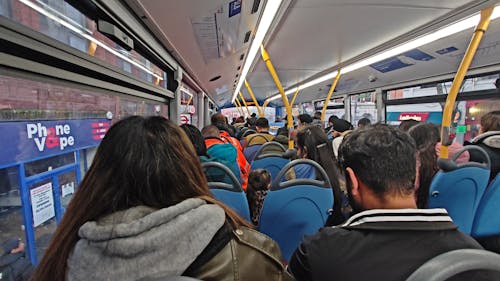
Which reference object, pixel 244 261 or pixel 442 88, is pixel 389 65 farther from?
pixel 244 261

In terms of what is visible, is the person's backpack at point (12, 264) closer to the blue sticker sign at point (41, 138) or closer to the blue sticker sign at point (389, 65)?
the blue sticker sign at point (41, 138)

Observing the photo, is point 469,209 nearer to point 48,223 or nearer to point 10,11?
point 48,223

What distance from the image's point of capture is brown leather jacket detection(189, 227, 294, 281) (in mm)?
675

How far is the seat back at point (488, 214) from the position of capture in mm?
2318

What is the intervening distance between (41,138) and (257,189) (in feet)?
4.72

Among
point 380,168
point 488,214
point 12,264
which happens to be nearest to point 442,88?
point 488,214

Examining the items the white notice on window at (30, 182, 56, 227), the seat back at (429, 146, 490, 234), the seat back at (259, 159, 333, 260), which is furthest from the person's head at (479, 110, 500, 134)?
the white notice on window at (30, 182, 56, 227)

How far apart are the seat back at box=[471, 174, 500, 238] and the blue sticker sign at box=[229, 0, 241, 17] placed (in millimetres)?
2424

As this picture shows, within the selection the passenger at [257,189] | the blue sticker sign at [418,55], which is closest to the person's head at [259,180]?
the passenger at [257,189]

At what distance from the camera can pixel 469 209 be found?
2293 mm

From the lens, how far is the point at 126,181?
0.75 metres

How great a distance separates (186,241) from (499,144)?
9.22 feet

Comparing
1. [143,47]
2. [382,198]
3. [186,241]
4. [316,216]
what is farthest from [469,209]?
[143,47]

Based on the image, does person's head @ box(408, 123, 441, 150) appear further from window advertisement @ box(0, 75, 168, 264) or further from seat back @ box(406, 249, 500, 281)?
window advertisement @ box(0, 75, 168, 264)
